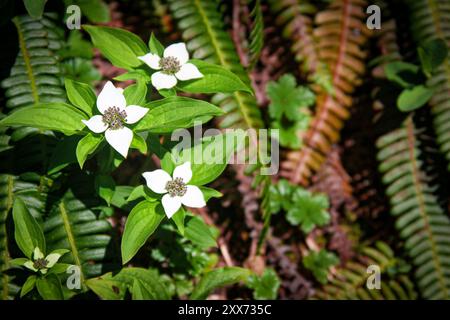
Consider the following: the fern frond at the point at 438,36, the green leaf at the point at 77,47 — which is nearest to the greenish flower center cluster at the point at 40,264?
the green leaf at the point at 77,47

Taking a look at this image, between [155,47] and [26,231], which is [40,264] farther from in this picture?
[155,47]

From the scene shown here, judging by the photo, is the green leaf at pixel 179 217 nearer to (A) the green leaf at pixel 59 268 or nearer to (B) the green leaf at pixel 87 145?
(B) the green leaf at pixel 87 145

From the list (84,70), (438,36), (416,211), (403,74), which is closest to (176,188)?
(84,70)

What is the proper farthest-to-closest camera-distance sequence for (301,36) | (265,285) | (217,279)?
(301,36) → (265,285) → (217,279)

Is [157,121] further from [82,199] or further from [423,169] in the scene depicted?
[423,169]

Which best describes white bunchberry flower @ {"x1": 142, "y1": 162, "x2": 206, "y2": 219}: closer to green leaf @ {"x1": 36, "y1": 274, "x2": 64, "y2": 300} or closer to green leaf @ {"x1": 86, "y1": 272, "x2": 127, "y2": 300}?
green leaf @ {"x1": 86, "y1": 272, "x2": 127, "y2": 300}

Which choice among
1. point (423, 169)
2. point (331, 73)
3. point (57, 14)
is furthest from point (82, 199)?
point (423, 169)

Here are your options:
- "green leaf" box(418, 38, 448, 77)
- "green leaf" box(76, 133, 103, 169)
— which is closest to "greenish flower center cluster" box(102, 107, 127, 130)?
"green leaf" box(76, 133, 103, 169)
